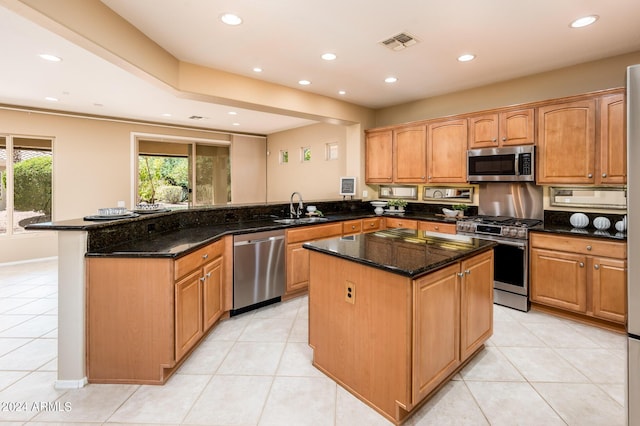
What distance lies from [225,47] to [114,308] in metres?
2.46

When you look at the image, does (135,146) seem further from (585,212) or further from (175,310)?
(585,212)

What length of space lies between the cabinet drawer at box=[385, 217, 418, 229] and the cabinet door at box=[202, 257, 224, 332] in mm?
2647

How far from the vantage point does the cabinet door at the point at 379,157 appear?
5039 millimetres

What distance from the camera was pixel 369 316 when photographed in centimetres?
190

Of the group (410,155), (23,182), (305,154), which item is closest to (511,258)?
(410,155)

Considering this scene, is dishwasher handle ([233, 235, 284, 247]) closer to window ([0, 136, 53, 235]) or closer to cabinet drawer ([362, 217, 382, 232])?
cabinet drawer ([362, 217, 382, 232])

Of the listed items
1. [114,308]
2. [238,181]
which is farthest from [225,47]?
[238,181]

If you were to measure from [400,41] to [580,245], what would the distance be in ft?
8.43

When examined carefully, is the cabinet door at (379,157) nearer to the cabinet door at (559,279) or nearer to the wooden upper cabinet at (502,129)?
the wooden upper cabinet at (502,129)

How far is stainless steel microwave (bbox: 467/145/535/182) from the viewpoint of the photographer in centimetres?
356

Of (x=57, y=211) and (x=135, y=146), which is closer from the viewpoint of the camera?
(x=57, y=211)

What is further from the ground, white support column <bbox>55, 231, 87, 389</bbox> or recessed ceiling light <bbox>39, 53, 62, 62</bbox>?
recessed ceiling light <bbox>39, 53, 62, 62</bbox>

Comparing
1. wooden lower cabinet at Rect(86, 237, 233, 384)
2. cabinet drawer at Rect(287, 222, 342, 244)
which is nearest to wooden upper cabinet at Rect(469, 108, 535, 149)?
cabinet drawer at Rect(287, 222, 342, 244)

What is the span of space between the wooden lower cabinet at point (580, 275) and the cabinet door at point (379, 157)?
2.31m
